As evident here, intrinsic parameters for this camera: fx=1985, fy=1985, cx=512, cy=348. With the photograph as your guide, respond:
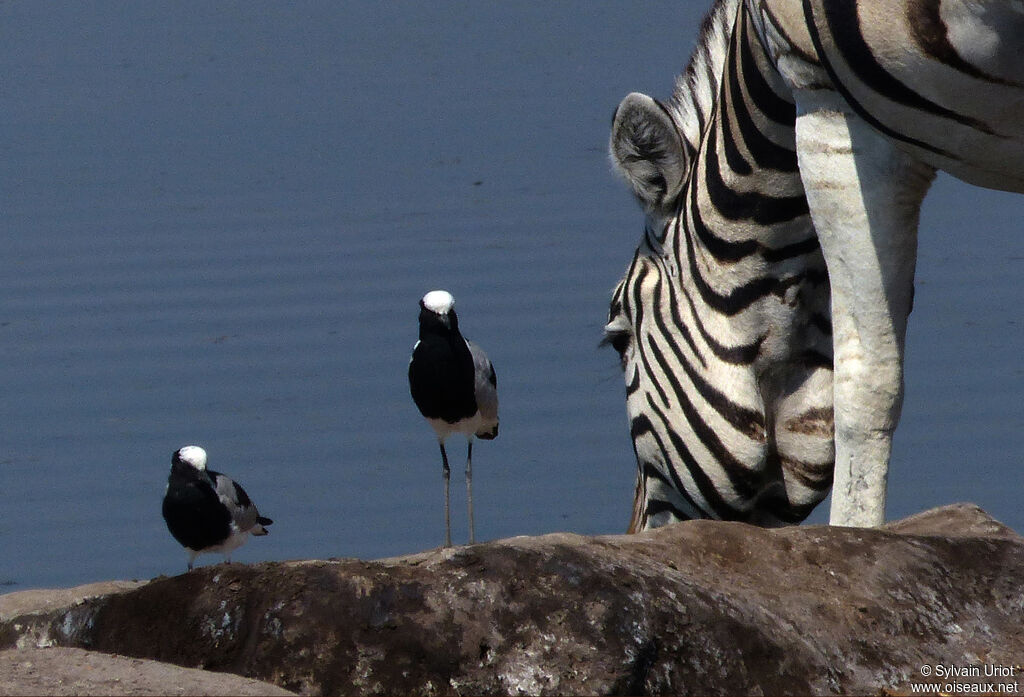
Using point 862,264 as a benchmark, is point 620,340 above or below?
below

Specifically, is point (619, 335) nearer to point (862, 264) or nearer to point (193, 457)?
point (862, 264)

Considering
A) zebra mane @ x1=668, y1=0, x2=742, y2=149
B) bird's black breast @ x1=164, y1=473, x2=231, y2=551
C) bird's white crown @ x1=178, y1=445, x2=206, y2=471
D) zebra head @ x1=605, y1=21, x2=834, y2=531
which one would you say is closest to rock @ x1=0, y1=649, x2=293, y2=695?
zebra head @ x1=605, y1=21, x2=834, y2=531

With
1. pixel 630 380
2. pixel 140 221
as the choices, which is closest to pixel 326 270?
pixel 140 221

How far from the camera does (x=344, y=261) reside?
9836mm

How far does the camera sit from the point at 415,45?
14.6m

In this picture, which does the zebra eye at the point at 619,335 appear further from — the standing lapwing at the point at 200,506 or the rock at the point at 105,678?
the rock at the point at 105,678

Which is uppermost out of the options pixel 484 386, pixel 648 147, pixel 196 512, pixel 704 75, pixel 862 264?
pixel 704 75

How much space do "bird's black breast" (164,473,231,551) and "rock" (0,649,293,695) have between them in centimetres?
223

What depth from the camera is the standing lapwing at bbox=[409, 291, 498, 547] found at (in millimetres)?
5641

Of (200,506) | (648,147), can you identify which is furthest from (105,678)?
(200,506)

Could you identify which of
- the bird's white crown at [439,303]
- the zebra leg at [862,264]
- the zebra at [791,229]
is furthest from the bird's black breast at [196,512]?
the zebra leg at [862,264]

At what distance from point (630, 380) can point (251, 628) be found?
5.73 ft

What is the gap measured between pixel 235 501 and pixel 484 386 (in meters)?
0.81

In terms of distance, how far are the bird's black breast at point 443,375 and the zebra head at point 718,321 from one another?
88 cm
